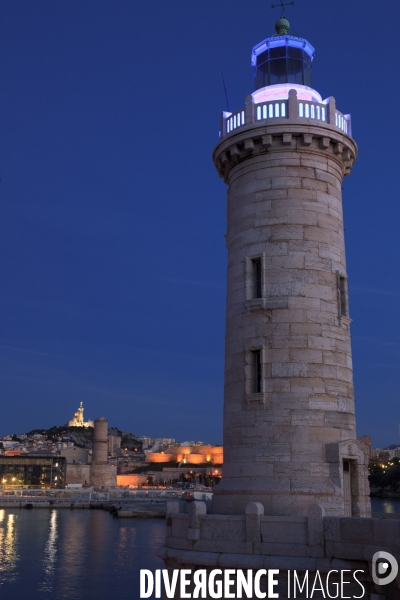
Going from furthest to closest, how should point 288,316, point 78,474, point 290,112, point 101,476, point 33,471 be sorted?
point 78,474, point 33,471, point 101,476, point 290,112, point 288,316

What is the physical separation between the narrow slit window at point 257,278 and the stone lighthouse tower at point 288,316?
1.0 inches

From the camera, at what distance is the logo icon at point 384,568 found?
1011 centimetres

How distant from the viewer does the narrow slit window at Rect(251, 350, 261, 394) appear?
13562 millimetres

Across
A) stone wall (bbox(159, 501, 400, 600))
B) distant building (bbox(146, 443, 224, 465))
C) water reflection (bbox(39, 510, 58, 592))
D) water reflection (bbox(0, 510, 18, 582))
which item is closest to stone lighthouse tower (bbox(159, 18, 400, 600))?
stone wall (bbox(159, 501, 400, 600))

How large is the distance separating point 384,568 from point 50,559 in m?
28.8

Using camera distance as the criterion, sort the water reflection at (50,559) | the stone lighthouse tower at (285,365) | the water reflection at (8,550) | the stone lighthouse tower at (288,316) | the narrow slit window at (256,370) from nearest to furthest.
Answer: the stone lighthouse tower at (285,365) → the stone lighthouse tower at (288,316) → the narrow slit window at (256,370) → the water reflection at (50,559) → the water reflection at (8,550)

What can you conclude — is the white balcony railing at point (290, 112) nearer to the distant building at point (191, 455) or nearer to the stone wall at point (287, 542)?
the stone wall at point (287, 542)

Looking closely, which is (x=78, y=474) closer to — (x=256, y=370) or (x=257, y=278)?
(x=256, y=370)

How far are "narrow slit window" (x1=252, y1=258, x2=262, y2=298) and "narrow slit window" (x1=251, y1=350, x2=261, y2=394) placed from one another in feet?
4.23

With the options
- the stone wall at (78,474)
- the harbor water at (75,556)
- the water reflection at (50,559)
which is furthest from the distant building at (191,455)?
the water reflection at (50,559)

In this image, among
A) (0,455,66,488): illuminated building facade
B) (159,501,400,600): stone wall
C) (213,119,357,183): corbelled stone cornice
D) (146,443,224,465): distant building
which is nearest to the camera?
(159,501,400,600): stone wall

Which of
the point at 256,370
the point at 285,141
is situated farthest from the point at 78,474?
the point at 285,141

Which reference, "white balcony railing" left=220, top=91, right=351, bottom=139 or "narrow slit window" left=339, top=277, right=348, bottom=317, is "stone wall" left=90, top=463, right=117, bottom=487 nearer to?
"narrow slit window" left=339, top=277, right=348, bottom=317

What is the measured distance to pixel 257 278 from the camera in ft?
46.5
